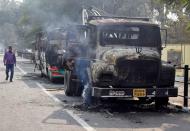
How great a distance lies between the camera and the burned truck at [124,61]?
38.5ft

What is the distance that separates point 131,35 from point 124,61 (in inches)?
67.6

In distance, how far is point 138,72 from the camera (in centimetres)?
1190

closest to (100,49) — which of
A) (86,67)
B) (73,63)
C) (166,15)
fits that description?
(86,67)

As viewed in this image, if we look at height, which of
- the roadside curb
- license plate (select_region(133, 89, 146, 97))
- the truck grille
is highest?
the truck grille

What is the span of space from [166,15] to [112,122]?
44.6m

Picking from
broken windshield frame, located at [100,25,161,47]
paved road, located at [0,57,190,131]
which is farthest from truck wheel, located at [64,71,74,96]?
broken windshield frame, located at [100,25,161,47]

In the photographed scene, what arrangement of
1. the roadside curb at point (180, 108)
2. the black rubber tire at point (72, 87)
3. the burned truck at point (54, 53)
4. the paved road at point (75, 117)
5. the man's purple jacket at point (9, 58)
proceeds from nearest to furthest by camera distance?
the paved road at point (75, 117) → the roadside curb at point (180, 108) → the black rubber tire at point (72, 87) → the burned truck at point (54, 53) → the man's purple jacket at point (9, 58)

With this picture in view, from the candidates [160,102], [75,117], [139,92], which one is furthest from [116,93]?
[160,102]

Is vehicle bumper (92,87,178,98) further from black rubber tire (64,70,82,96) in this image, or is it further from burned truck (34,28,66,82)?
burned truck (34,28,66,82)

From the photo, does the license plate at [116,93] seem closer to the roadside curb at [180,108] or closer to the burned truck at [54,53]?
the roadside curb at [180,108]

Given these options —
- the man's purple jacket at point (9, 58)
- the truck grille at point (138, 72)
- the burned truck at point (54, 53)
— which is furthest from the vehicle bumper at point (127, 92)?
the man's purple jacket at point (9, 58)

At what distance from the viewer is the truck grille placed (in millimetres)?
11742

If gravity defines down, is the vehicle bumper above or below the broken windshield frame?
below

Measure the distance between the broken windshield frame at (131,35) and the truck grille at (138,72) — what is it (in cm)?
143
